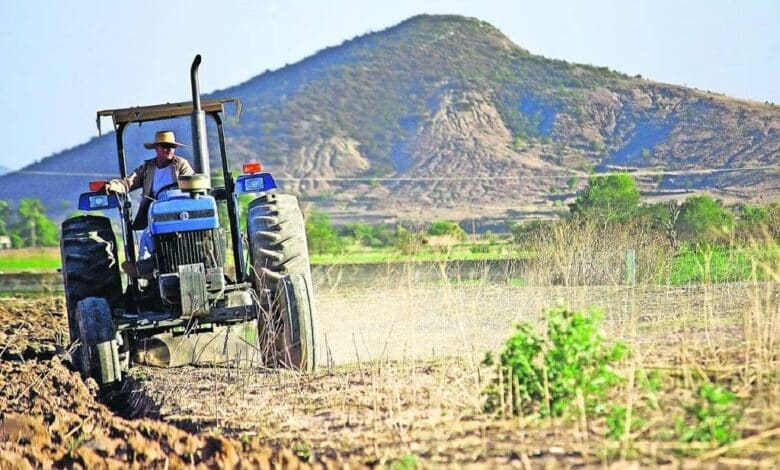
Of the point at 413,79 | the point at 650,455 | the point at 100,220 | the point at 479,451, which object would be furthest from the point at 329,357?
the point at 413,79

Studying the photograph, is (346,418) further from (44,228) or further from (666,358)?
(44,228)

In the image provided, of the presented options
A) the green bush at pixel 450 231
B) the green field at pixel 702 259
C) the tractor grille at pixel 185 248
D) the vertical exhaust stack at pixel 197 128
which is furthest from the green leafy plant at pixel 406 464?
the green bush at pixel 450 231

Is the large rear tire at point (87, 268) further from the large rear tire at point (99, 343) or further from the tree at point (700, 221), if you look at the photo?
the tree at point (700, 221)

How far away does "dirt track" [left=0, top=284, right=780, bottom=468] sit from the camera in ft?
19.8

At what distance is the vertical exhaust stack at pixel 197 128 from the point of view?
10016mm

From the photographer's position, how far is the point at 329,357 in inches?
383

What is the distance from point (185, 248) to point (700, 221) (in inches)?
526

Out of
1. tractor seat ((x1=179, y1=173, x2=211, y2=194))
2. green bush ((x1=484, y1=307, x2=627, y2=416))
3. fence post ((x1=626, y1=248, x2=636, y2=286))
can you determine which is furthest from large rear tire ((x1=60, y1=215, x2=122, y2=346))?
fence post ((x1=626, y1=248, x2=636, y2=286))

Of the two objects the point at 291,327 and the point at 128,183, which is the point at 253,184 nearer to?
the point at 128,183

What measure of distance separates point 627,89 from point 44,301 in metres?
72.9

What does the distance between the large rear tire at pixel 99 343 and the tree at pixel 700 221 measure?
11.4 meters

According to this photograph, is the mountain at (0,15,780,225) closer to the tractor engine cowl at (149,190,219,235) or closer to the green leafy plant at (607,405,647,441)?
the tractor engine cowl at (149,190,219,235)

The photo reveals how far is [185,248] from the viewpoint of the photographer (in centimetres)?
979

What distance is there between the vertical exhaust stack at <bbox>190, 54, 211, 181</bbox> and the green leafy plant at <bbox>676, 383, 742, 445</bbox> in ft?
17.1
